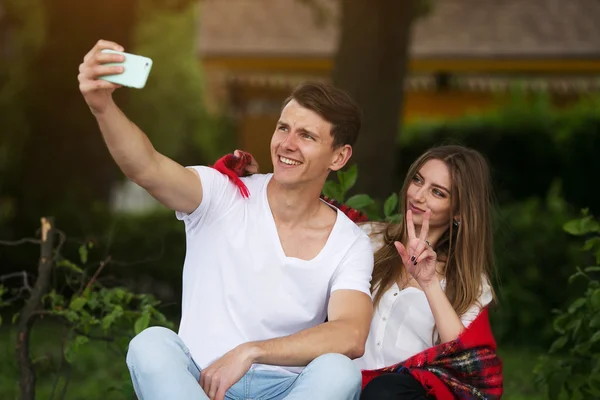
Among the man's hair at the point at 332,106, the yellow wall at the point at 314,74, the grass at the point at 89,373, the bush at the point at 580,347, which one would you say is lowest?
the grass at the point at 89,373

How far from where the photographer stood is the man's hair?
400 centimetres

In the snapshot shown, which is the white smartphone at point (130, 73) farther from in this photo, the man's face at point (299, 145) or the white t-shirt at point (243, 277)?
the man's face at point (299, 145)

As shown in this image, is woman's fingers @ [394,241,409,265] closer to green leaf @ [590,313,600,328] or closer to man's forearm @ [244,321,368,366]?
man's forearm @ [244,321,368,366]

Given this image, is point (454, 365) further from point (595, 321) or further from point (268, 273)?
point (595, 321)

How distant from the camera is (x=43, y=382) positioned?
23.0 ft

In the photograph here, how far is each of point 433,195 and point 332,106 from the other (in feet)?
1.98

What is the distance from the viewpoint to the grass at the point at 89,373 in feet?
20.5

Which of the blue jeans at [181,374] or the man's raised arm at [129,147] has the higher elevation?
the man's raised arm at [129,147]

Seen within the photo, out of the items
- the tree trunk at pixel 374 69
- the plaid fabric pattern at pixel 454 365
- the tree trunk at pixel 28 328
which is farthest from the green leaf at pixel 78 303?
the tree trunk at pixel 374 69

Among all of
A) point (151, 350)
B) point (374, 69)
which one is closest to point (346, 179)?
point (151, 350)

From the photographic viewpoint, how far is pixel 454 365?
13.3 ft

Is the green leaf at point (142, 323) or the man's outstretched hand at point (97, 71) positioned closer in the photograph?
the man's outstretched hand at point (97, 71)

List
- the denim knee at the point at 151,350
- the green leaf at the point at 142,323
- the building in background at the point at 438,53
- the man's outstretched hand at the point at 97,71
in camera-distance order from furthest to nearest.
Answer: the building in background at the point at 438,53 < the green leaf at the point at 142,323 < the denim knee at the point at 151,350 < the man's outstretched hand at the point at 97,71

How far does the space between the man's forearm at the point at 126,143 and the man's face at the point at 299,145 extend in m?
0.59
